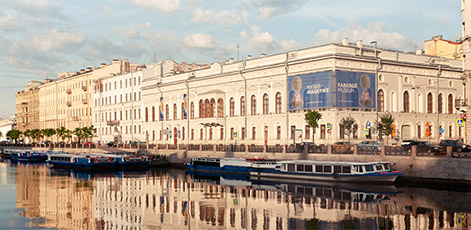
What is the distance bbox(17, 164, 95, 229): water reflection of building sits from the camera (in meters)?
25.6

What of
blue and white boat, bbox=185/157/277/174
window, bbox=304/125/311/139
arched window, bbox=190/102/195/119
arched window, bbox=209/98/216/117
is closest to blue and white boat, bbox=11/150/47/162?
arched window, bbox=190/102/195/119

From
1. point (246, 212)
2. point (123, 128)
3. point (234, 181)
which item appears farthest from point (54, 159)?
point (246, 212)

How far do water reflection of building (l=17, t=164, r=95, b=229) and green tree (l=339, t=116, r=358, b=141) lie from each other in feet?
76.5

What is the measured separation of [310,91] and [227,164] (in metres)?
12.0

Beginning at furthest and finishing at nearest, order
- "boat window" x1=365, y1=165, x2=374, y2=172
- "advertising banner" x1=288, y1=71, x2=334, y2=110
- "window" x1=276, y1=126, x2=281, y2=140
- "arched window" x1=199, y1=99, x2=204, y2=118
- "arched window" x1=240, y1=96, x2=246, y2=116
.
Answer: "arched window" x1=199, y1=99, x2=204, y2=118
"arched window" x1=240, y1=96, x2=246, y2=116
"window" x1=276, y1=126, x2=281, y2=140
"advertising banner" x1=288, y1=71, x2=334, y2=110
"boat window" x1=365, y1=165, x2=374, y2=172

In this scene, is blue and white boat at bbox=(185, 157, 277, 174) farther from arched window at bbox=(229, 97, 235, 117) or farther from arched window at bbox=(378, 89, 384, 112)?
arched window at bbox=(378, 89, 384, 112)

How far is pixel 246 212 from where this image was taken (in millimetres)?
27344

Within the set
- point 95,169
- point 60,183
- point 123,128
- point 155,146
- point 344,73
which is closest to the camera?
point 60,183

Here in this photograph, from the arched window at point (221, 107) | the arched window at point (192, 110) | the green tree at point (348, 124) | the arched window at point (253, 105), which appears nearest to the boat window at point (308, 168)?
the green tree at point (348, 124)

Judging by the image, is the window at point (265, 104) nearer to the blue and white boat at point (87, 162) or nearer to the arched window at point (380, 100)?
the arched window at point (380, 100)

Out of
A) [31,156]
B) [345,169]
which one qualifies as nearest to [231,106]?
[345,169]

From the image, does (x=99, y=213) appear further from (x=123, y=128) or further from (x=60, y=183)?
(x=123, y=128)

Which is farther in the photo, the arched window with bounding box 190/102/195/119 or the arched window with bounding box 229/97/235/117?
the arched window with bounding box 190/102/195/119

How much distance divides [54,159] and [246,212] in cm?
4563
